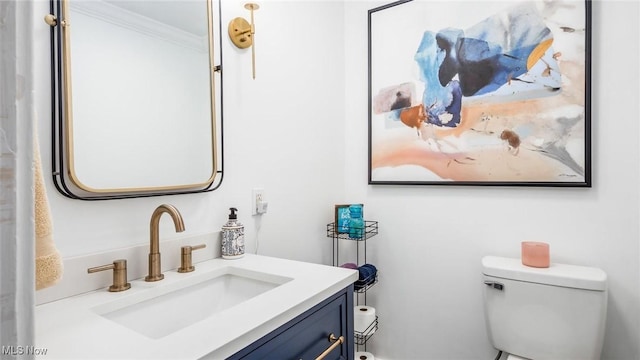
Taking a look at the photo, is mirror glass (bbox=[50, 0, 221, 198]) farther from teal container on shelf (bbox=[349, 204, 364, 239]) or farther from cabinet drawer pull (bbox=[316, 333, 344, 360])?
teal container on shelf (bbox=[349, 204, 364, 239])

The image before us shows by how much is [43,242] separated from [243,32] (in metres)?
1.09

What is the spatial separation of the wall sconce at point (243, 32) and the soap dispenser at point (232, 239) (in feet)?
2.05

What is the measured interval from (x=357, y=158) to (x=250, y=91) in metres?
0.80

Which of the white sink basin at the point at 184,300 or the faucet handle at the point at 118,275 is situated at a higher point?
the faucet handle at the point at 118,275

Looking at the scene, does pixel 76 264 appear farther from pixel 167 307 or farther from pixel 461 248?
pixel 461 248

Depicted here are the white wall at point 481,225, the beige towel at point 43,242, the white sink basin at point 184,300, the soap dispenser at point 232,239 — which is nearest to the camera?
the beige towel at point 43,242

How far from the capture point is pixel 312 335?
895mm

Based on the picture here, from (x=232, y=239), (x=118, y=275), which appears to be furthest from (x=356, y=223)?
(x=118, y=275)

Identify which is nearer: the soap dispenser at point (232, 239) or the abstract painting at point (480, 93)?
the soap dispenser at point (232, 239)

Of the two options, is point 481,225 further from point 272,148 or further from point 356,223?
point 272,148

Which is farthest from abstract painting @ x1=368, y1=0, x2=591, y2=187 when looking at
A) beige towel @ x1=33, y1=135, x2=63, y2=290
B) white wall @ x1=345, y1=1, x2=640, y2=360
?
beige towel @ x1=33, y1=135, x2=63, y2=290

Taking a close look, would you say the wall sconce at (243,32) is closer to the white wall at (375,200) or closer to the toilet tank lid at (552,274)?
the white wall at (375,200)

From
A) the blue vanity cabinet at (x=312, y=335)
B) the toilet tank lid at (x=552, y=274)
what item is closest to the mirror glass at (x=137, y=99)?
Result: the blue vanity cabinet at (x=312, y=335)

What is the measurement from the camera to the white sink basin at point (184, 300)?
33.9 inches
